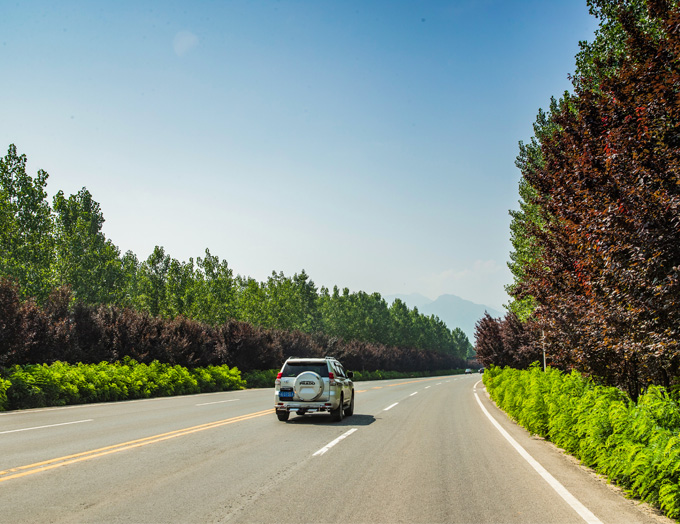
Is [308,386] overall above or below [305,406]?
above

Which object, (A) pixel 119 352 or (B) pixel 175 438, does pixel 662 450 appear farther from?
(A) pixel 119 352

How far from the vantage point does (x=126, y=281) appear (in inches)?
2067

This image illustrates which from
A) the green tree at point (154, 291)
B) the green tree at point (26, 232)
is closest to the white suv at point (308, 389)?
the green tree at point (26, 232)

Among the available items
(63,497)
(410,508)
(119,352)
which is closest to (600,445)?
(410,508)

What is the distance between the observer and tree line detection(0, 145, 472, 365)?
34.9 meters

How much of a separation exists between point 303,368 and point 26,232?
1190 inches

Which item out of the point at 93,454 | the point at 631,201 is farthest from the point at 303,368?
the point at 631,201

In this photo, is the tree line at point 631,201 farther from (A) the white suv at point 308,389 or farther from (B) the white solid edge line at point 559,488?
(A) the white suv at point 308,389

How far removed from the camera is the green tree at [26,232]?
34.1 metres

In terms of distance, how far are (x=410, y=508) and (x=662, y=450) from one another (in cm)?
291

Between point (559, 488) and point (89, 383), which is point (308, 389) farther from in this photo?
point (89, 383)

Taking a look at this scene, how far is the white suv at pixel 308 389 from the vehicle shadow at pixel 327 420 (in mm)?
301

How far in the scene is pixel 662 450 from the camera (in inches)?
228

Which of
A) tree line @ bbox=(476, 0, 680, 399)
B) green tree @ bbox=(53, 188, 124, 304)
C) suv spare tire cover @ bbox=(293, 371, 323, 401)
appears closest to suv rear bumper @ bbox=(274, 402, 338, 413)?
suv spare tire cover @ bbox=(293, 371, 323, 401)
